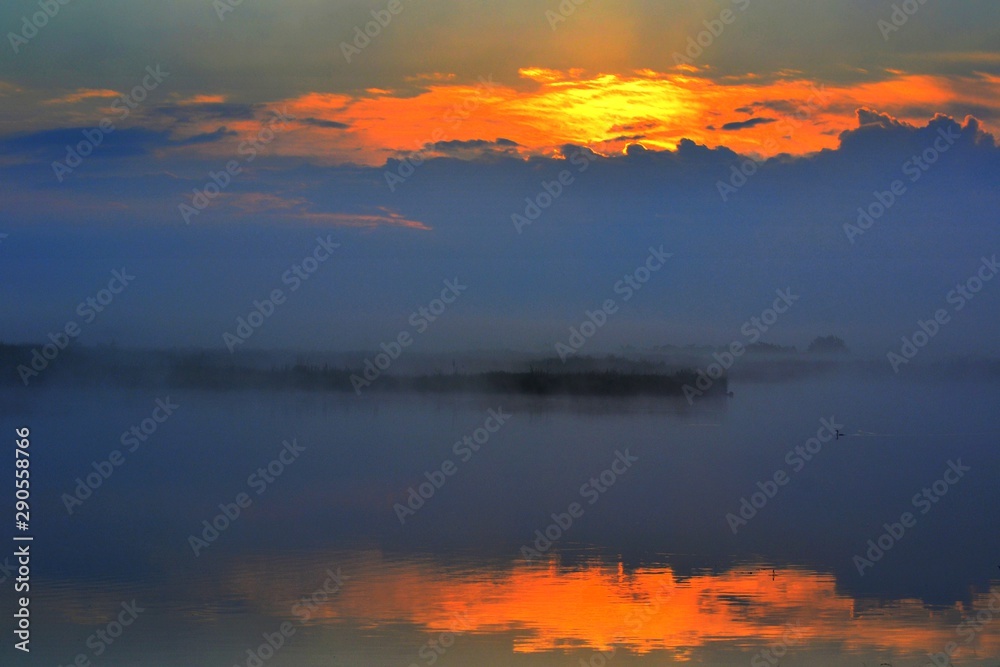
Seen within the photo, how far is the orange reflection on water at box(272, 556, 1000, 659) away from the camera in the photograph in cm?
1145

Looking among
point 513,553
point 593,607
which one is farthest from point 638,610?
point 513,553

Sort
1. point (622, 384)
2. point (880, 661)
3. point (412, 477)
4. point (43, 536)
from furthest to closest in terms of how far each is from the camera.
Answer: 1. point (622, 384)
2. point (412, 477)
3. point (43, 536)
4. point (880, 661)

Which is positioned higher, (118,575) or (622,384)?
(622,384)

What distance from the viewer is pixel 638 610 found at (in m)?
12.5

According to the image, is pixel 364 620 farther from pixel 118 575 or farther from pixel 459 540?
pixel 459 540

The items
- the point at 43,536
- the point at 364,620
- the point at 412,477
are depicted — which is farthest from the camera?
the point at 412,477

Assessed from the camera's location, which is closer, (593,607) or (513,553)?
(593,607)

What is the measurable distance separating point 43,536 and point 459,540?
6.52m

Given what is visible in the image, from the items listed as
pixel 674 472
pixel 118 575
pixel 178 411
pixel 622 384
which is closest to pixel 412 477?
pixel 674 472

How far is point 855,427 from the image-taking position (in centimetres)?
4109

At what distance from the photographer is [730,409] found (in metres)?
57.0

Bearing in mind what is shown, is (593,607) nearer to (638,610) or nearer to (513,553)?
(638,610)

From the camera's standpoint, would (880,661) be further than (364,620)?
No

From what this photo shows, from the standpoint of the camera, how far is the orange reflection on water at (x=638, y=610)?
1145 centimetres
